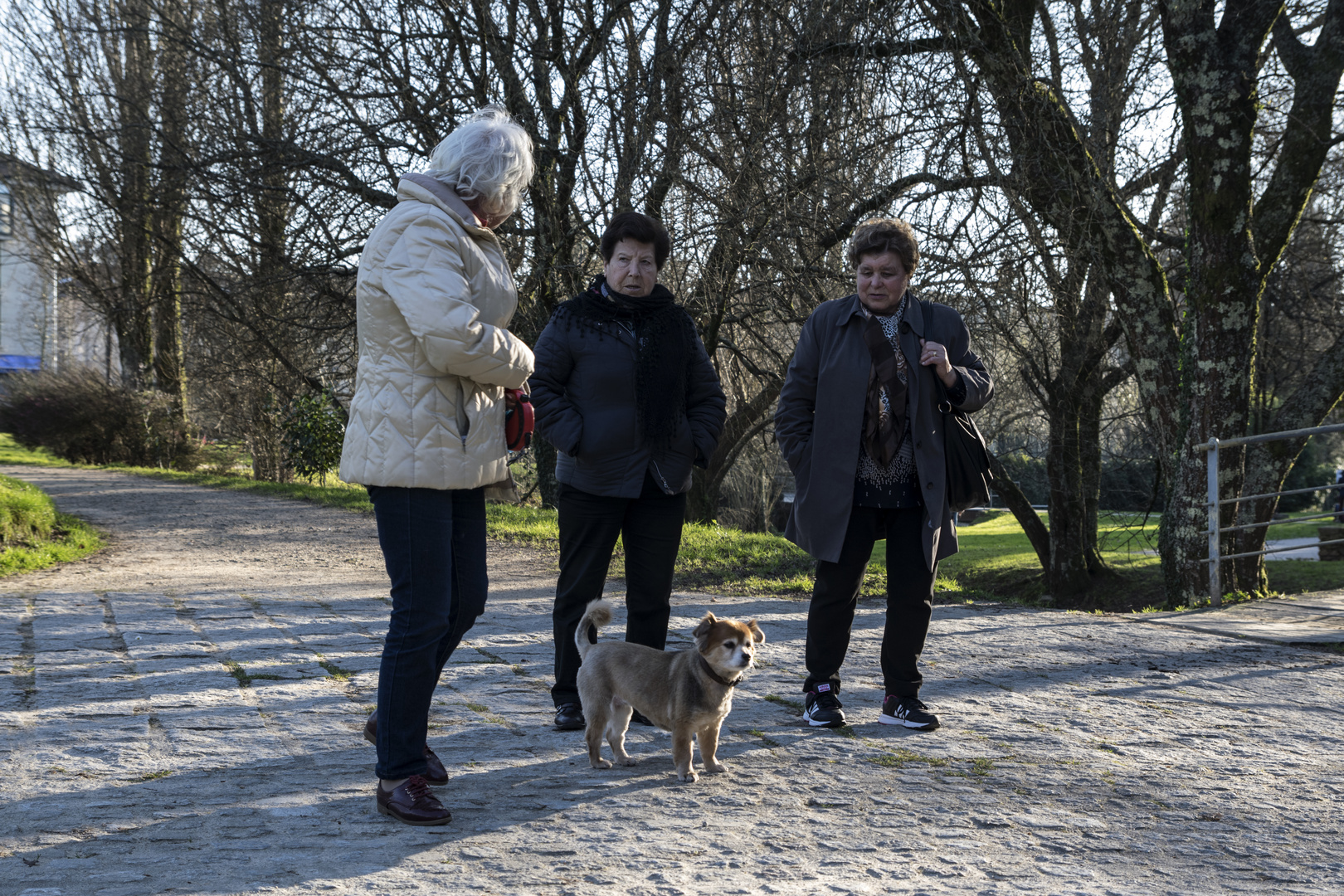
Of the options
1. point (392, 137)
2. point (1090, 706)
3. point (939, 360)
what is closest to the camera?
point (939, 360)

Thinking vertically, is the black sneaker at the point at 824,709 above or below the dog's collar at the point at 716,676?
below

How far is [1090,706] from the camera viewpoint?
4773 millimetres

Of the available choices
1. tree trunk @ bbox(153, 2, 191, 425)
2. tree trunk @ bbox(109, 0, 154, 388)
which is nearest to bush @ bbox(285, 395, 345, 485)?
tree trunk @ bbox(153, 2, 191, 425)

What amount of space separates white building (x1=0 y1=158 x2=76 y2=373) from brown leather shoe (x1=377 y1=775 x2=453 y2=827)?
1622cm

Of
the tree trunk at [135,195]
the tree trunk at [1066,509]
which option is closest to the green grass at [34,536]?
the tree trunk at [135,195]

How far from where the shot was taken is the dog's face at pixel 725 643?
355cm

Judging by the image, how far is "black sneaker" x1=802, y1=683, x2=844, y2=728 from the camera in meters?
4.32

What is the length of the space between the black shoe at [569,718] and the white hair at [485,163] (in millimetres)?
2069

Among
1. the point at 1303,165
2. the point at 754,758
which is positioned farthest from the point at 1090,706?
the point at 1303,165

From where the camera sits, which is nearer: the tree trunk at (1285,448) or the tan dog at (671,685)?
the tan dog at (671,685)

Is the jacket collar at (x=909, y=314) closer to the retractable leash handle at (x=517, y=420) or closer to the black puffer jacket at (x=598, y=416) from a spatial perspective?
the black puffer jacket at (x=598, y=416)

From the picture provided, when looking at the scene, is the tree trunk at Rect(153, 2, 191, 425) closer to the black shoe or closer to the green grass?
the green grass

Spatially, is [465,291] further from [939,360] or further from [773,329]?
[773,329]

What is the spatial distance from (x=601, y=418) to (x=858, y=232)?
1.37m
